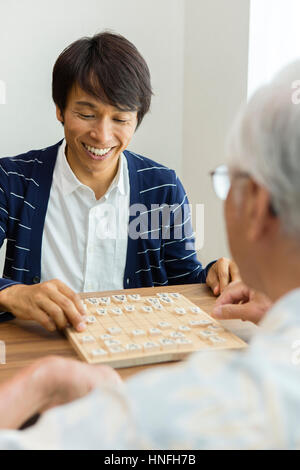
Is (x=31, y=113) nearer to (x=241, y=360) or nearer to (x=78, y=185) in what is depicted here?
(x=78, y=185)

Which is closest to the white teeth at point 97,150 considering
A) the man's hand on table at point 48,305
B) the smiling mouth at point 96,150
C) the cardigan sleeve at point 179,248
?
the smiling mouth at point 96,150

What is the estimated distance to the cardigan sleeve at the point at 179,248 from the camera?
1.84m

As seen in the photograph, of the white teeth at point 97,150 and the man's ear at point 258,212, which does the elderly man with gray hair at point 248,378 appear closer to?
the man's ear at point 258,212

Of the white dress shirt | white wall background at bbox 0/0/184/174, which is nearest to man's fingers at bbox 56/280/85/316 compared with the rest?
the white dress shirt

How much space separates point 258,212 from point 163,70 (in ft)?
9.95

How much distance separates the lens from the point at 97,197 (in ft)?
5.98

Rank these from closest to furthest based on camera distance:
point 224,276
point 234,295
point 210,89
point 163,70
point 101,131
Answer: point 234,295, point 224,276, point 101,131, point 210,89, point 163,70

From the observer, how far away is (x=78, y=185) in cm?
177

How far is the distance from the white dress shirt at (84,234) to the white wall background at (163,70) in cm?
137

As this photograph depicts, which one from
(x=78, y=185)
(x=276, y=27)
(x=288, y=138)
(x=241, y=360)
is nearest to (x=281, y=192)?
(x=288, y=138)

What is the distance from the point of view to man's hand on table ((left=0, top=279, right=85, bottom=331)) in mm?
1168

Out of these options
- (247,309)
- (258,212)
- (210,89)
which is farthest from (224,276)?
(210,89)

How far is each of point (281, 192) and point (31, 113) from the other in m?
2.85

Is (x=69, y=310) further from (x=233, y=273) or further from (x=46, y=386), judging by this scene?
(x=233, y=273)
